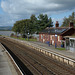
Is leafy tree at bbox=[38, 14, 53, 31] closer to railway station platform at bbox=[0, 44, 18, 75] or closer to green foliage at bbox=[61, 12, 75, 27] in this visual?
green foliage at bbox=[61, 12, 75, 27]

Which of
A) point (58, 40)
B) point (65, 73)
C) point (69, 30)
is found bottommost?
point (65, 73)

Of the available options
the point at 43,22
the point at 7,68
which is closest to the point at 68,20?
the point at 43,22

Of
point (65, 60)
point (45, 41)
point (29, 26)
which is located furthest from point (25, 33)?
point (65, 60)

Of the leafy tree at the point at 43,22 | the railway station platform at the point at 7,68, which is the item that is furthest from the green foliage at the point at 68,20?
the railway station platform at the point at 7,68

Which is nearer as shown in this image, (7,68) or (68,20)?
(7,68)

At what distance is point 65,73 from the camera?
15539mm

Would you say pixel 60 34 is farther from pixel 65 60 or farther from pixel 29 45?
pixel 65 60

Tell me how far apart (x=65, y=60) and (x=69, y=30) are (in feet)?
51.2

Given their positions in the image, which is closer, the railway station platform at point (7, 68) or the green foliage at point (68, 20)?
the railway station platform at point (7, 68)

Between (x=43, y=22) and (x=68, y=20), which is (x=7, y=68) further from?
(x=68, y=20)

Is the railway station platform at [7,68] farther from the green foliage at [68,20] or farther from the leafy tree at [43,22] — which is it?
the green foliage at [68,20]

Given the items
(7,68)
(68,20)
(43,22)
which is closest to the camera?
(7,68)

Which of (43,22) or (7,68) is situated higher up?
(43,22)

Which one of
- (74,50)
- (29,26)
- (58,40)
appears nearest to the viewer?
(74,50)
